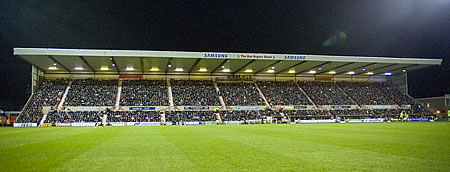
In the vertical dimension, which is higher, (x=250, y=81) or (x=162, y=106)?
(x=250, y=81)

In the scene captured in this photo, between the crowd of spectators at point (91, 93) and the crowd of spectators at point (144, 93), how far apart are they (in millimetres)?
1779

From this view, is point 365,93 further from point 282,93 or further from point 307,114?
point 282,93

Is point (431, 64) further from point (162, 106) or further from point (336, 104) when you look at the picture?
point (162, 106)

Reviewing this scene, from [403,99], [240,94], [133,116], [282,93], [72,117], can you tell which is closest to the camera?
[72,117]

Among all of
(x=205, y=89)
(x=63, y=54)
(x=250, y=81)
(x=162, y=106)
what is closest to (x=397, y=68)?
(x=250, y=81)

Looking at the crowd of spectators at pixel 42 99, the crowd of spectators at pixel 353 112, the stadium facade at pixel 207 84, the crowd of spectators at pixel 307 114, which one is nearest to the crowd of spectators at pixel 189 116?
the stadium facade at pixel 207 84

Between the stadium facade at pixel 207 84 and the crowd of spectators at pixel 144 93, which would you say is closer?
the stadium facade at pixel 207 84

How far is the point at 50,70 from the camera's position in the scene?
46.7 metres

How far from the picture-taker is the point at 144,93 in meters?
45.7

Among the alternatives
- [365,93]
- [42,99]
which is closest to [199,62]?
[42,99]

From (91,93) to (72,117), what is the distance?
21.8 ft

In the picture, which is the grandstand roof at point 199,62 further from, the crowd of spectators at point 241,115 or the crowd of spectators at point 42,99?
the crowd of spectators at point 241,115

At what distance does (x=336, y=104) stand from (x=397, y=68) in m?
11.7

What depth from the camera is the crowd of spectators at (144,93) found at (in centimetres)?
4362
